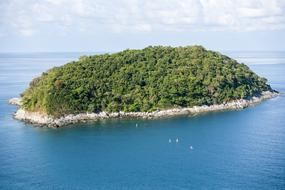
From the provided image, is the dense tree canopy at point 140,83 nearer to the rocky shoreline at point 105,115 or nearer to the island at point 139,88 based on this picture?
the island at point 139,88

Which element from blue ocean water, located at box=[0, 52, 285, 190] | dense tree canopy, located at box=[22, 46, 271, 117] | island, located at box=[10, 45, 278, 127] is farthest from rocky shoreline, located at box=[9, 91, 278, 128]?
blue ocean water, located at box=[0, 52, 285, 190]

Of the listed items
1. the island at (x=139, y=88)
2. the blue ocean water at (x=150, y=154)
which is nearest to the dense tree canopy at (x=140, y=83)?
the island at (x=139, y=88)

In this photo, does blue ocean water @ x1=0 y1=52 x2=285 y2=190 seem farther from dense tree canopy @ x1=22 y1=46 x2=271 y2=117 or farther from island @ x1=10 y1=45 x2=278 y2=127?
dense tree canopy @ x1=22 y1=46 x2=271 y2=117

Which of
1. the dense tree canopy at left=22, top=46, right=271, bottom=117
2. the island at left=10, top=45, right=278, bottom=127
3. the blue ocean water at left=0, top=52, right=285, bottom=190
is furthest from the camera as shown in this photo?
the dense tree canopy at left=22, top=46, right=271, bottom=117

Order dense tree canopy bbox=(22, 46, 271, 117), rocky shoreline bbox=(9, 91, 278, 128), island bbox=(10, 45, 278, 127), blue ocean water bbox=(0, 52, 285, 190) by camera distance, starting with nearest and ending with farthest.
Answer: blue ocean water bbox=(0, 52, 285, 190)
rocky shoreline bbox=(9, 91, 278, 128)
island bbox=(10, 45, 278, 127)
dense tree canopy bbox=(22, 46, 271, 117)

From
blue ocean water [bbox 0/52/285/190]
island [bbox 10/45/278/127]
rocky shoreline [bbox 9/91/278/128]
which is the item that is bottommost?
blue ocean water [bbox 0/52/285/190]

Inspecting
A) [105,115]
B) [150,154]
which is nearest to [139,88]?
[105,115]

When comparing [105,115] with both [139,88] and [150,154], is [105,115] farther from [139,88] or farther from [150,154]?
[150,154]
